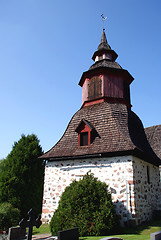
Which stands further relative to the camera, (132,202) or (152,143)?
(152,143)

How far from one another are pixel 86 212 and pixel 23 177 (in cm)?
762

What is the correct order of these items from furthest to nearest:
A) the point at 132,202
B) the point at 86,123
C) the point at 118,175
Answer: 1. the point at 86,123
2. the point at 118,175
3. the point at 132,202

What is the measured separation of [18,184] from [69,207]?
683 cm

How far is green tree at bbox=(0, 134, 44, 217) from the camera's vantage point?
44.7 ft

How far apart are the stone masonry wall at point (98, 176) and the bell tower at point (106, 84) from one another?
4.79 meters

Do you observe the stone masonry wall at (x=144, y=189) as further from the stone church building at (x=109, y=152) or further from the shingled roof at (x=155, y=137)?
the shingled roof at (x=155, y=137)

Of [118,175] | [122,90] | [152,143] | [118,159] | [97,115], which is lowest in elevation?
[118,175]

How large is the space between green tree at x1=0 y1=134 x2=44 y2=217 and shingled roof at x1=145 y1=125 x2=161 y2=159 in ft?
29.7

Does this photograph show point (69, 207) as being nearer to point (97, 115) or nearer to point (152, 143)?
point (97, 115)

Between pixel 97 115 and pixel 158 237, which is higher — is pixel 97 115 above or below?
above

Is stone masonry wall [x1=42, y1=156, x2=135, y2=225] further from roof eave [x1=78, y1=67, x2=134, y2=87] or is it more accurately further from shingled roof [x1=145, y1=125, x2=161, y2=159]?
roof eave [x1=78, y1=67, x2=134, y2=87]

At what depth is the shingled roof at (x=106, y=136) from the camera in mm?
10570

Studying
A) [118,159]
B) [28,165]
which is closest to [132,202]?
[118,159]

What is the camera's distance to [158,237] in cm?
565
